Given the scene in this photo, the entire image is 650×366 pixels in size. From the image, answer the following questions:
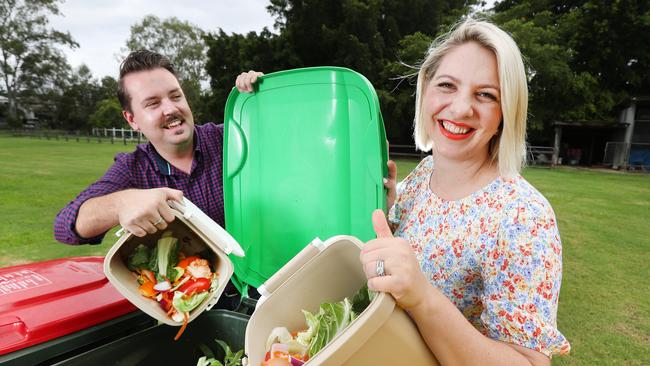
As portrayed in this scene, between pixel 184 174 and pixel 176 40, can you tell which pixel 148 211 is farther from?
pixel 176 40

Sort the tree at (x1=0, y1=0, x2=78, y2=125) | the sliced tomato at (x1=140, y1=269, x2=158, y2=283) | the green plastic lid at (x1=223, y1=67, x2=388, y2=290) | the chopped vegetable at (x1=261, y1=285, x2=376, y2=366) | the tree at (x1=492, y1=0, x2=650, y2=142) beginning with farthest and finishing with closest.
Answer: the tree at (x1=0, y1=0, x2=78, y2=125) < the tree at (x1=492, y1=0, x2=650, y2=142) < the green plastic lid at (x1=223, y1=67, x2=388, y2=290) < the sliced tomato at (x1=140, y1=269, x2=158, y2=283) < the chopped vegetable at (x1=261, y1=285, x2=376, y2=366)

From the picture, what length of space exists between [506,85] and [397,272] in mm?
680

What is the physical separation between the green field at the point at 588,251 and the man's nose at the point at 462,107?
7.78 feet

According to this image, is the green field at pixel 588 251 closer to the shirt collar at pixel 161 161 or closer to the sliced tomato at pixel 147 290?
the sliced tomato at pixel 147 290

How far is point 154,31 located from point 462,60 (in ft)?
145

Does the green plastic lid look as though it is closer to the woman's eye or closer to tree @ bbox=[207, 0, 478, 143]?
the woman's eye

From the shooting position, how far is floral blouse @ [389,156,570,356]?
975 mm

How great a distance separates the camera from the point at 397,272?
803 millimetres

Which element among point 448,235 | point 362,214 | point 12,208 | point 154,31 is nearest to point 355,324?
point 448,235

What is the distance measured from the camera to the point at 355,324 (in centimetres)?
72

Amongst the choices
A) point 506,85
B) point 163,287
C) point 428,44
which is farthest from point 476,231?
point 428,44

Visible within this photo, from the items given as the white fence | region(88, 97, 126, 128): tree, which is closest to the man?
the white fence

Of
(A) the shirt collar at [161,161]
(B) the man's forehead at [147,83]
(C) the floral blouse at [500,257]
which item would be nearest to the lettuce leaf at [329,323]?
(C) the floral blouse at [500,257]

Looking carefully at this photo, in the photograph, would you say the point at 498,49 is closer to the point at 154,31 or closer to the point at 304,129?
the point at 304,129
